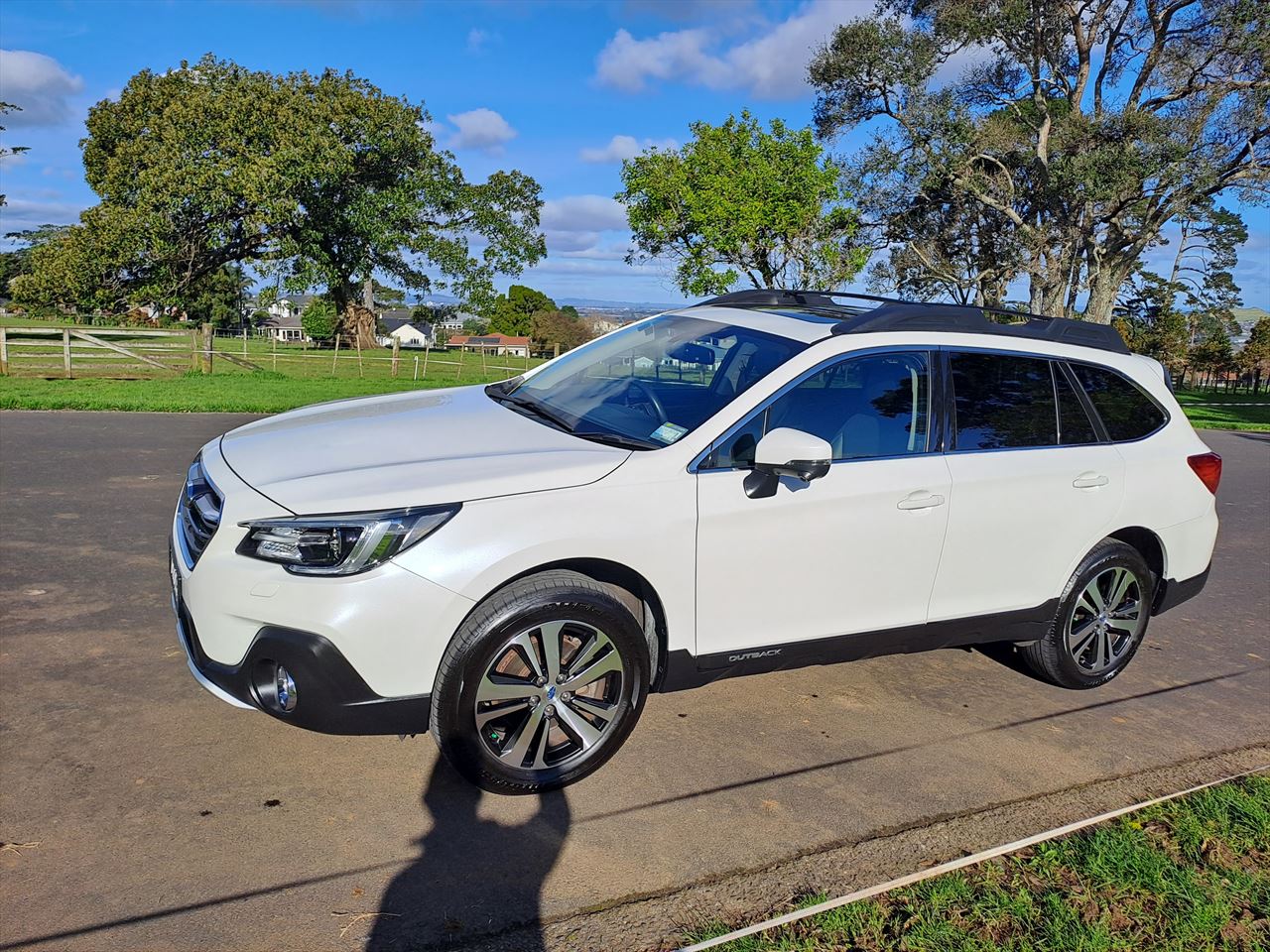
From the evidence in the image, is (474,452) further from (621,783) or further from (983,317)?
(983,317)

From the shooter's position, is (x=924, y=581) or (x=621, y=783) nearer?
(x=621, y=783)

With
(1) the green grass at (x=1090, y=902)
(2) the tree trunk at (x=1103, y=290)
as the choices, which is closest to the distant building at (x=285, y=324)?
(2) the tree trunk at (x=1103, y=290)

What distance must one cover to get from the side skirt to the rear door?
2.8 inches

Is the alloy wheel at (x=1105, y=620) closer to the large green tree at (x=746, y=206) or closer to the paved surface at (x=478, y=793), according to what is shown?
the paved surface at (x=478, y=793)

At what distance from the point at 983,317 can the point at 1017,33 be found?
32757 mm

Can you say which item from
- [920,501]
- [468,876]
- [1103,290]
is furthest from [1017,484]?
[1103,290]

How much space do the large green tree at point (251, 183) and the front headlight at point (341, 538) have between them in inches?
1583

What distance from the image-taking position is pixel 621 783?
3566 mm

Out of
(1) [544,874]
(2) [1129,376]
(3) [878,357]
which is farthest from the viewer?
(2) [1129,376]

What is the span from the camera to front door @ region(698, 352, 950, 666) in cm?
366

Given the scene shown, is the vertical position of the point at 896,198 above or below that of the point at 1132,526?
above

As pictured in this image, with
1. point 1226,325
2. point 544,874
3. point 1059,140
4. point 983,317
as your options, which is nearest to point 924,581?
point 983,317

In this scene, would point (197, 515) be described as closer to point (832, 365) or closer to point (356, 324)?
point (832, 365)

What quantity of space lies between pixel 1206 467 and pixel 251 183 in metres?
40.5
